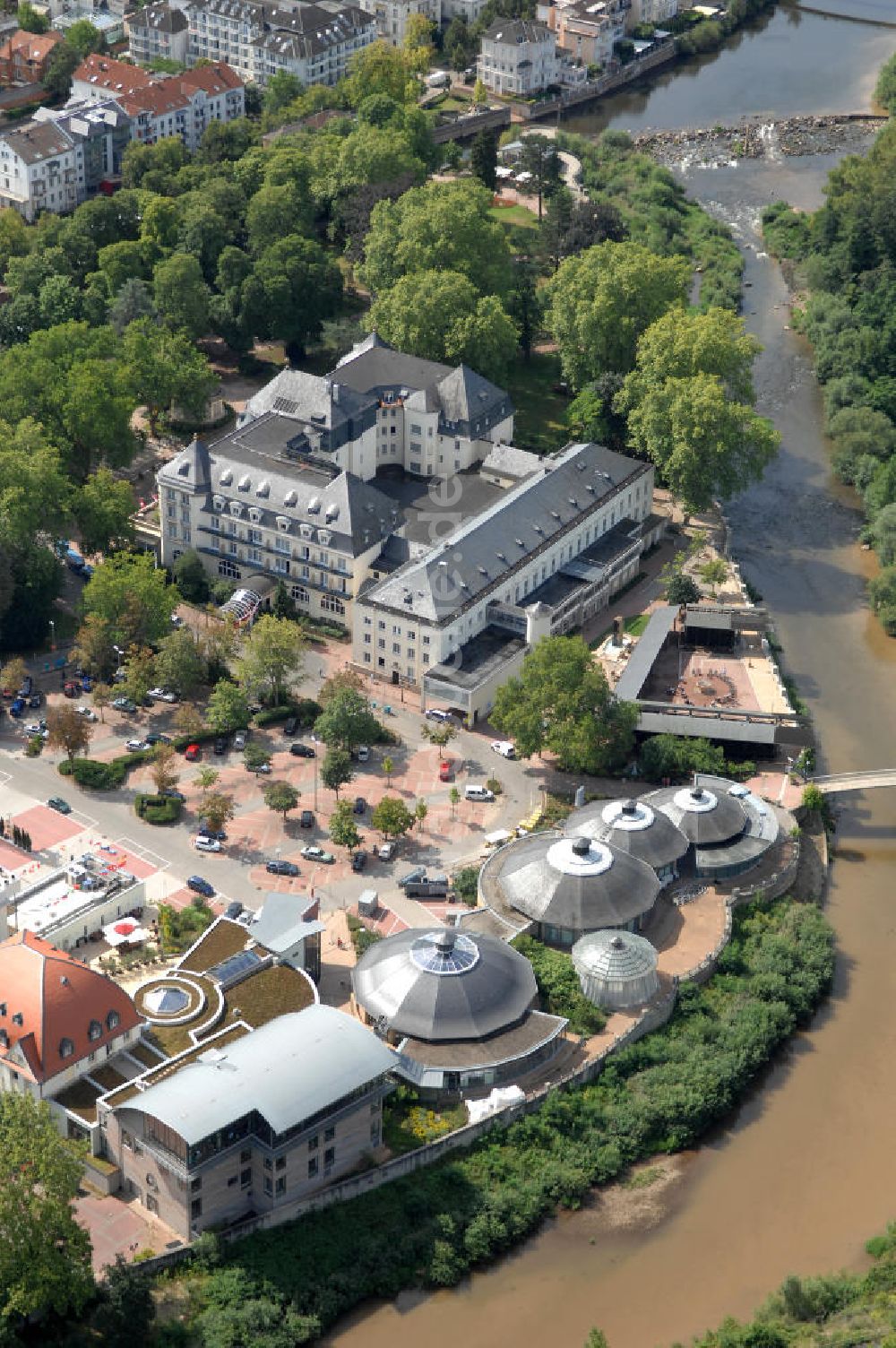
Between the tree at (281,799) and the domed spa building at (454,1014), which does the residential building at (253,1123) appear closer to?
the domed spa building at (454,1014)

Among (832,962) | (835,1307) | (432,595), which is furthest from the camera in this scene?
(432,595)

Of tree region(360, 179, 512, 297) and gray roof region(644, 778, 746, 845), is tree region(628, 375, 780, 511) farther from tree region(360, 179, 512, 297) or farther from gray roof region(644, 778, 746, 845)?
gray roof region(644, 778, 746, 845)

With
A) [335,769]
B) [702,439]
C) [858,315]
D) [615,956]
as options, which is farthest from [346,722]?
[858,315]

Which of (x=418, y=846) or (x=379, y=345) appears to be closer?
(x=418, y=846)

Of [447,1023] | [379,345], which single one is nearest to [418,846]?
[447,1023]

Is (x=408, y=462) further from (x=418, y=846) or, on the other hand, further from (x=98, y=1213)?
(x=98, y=1213)

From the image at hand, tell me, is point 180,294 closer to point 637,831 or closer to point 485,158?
point 485,158
